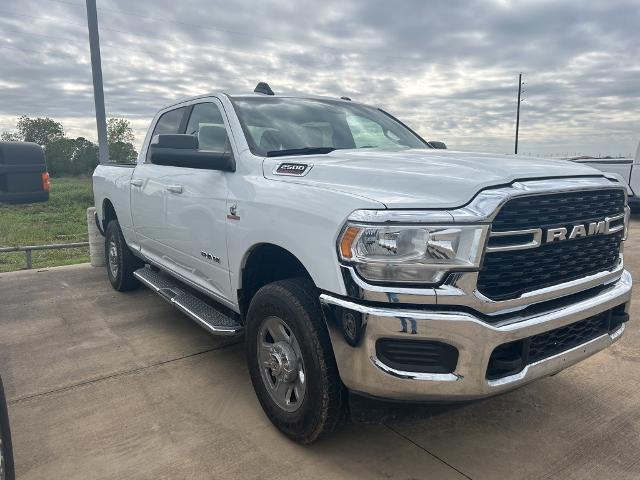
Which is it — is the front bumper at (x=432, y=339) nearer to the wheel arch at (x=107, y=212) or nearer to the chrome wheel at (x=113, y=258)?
the chrome wheel at (x=113, y=258)

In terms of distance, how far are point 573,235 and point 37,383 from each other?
11.4 ft

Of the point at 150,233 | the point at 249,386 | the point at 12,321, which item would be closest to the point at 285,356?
the point at 249,386

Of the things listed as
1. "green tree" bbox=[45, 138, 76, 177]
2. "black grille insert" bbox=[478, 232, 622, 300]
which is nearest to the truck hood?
"black grille insert" bbox=[478, 232, 622, 300]

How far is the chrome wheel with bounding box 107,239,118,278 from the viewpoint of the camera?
19.9 feet

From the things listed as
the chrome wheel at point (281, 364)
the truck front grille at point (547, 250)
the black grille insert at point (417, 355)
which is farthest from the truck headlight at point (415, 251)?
the chrome wheel at point (281, 364)

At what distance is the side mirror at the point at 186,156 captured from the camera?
3.29m

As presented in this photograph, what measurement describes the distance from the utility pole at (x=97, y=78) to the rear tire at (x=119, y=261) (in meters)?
2.40

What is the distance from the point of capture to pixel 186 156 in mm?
3268

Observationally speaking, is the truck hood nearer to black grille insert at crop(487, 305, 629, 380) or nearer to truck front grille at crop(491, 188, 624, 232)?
truck front grille at crop(491, 188, 624, 232)

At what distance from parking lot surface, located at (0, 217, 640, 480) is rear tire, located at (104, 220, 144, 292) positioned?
4.70ft

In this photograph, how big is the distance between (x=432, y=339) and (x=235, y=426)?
4.67 ft

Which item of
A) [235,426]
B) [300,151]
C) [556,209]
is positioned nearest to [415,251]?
[556,209]

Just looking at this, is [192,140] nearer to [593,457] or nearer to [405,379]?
[405,379]

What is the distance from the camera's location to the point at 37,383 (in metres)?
3.68
